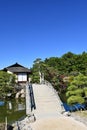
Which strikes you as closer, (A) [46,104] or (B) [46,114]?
(B) [46,114]

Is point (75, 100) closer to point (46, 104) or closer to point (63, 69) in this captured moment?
point (46, 104)

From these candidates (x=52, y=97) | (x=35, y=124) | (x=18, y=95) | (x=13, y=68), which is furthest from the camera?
(x=13, y=68)

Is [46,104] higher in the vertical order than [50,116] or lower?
higher

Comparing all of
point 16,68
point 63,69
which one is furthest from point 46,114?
point 63,69

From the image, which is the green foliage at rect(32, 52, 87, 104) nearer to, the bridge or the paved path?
the bridge

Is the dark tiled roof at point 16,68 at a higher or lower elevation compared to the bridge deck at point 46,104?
higher

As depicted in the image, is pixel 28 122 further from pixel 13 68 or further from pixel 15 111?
pixel 13 68

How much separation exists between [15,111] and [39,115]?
383 inches

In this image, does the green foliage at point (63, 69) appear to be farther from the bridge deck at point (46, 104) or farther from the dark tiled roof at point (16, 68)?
the bridge deck at point (46, 104)

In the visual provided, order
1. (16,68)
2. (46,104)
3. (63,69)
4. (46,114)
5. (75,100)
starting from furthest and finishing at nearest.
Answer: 1. (63,69)
2. (16,68)
3. (46,104)
4. (75,100)
5. (46,114)

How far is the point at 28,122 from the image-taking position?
20797mm

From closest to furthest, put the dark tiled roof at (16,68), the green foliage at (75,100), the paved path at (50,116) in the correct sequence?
the paved path at (50,116), the green foliage at (75,100), the dark tiled roof at (16,68)

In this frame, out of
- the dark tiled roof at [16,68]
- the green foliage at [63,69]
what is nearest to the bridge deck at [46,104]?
the green foliage at [63,69]

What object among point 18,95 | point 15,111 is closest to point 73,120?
point 15,111
